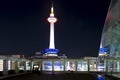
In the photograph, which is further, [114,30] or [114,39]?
[114,39]

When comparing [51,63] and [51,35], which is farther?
[51,35]

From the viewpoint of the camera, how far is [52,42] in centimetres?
19462

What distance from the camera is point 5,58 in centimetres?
5050

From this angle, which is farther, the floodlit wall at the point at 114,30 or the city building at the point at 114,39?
the city building at the point at 114,39

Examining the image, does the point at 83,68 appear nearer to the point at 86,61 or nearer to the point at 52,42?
the point at 86,61

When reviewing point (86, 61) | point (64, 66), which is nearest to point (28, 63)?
point (64, 66)

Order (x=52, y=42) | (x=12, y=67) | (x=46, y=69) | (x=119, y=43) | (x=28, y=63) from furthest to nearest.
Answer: (x=52, y=42), (x=46, y=69), (x=28, y=63), (x=12, y=67), (x=119, y=43)

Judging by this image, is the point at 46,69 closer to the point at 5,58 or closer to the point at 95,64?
the point at 95,64

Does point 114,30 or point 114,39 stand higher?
point 114,30

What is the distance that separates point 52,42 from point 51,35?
210 inches

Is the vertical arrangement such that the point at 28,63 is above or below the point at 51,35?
below

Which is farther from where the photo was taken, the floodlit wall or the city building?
the city building

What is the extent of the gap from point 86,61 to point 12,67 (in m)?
29.1

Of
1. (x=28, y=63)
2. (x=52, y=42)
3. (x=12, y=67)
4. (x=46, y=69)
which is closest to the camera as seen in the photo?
(x=12, y=67)
